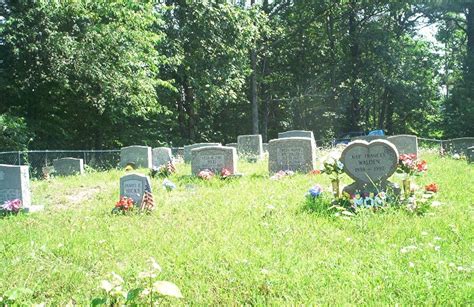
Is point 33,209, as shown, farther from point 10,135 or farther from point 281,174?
point 10,135

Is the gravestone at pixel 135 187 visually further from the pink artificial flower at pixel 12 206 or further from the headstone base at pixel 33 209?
the pink artificial flower at pixel 12 206

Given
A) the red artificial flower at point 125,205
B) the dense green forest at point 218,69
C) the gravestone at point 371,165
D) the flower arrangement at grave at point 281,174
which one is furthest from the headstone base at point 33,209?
the dense green forest at point 218,69

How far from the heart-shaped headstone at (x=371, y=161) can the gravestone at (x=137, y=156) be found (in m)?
10.3

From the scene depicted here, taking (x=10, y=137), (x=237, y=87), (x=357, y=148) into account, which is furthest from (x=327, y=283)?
(x=237, y=87)

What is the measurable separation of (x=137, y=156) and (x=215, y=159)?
5.72 m

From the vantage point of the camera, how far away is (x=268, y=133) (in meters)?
37.2

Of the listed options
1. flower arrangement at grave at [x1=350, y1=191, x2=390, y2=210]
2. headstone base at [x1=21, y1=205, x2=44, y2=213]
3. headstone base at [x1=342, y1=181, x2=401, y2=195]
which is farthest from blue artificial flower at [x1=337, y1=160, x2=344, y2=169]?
headstone base at [x1=21, y1=205, x2=44, y2=213]

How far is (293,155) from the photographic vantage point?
11.6 meters

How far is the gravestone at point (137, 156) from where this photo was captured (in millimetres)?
16141

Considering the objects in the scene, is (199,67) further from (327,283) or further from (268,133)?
(327,283)

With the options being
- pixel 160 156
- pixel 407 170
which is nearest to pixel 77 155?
pixel 160 156

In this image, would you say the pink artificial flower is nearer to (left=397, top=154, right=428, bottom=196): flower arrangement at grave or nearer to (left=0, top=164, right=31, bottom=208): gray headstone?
(left=0, top=164, right=31, bottom=208): gray headstone

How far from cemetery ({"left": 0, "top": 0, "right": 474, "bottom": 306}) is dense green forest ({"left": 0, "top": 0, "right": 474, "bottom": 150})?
105 mm

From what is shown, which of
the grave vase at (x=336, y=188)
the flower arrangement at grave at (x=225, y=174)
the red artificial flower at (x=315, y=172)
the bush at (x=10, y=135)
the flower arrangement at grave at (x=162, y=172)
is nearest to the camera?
the grave vase at (x=336, y=188)
